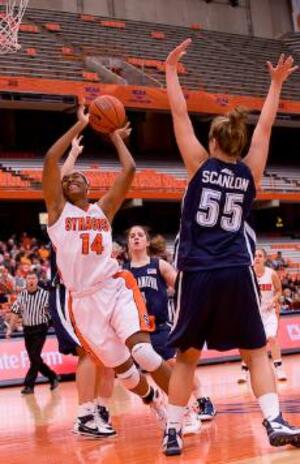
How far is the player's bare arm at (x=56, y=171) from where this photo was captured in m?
5.35

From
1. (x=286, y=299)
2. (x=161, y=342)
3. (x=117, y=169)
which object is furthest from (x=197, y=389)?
(x=117, y=169)

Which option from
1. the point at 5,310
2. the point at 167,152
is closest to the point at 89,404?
the point at 5,310

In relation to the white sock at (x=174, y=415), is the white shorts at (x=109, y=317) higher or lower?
higher

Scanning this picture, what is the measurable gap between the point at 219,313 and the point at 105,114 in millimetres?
1802

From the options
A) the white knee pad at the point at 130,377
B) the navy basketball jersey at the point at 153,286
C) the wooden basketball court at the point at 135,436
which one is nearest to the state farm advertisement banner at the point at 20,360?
the wooden basketball court at the point at 135,436

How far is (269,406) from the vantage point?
4.77m

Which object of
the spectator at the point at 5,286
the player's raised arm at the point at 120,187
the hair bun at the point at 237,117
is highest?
the hair bun at the point at 237,117

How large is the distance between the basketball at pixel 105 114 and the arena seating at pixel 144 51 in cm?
1973

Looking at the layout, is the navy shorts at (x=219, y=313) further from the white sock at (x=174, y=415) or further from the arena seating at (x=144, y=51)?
the arena seating at (x=144, y=51)

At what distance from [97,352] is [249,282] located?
4.41 feet

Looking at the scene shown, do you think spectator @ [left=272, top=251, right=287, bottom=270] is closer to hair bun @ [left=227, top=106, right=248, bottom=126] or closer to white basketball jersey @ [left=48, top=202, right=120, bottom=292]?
white basketball jersey @ [left=48, top=202, right=120, bottom=292]

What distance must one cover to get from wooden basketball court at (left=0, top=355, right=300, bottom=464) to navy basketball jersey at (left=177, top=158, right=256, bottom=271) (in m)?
1.11

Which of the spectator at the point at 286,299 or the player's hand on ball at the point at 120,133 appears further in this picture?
the spectator at the point at 286,299

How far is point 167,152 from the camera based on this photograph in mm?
30641
